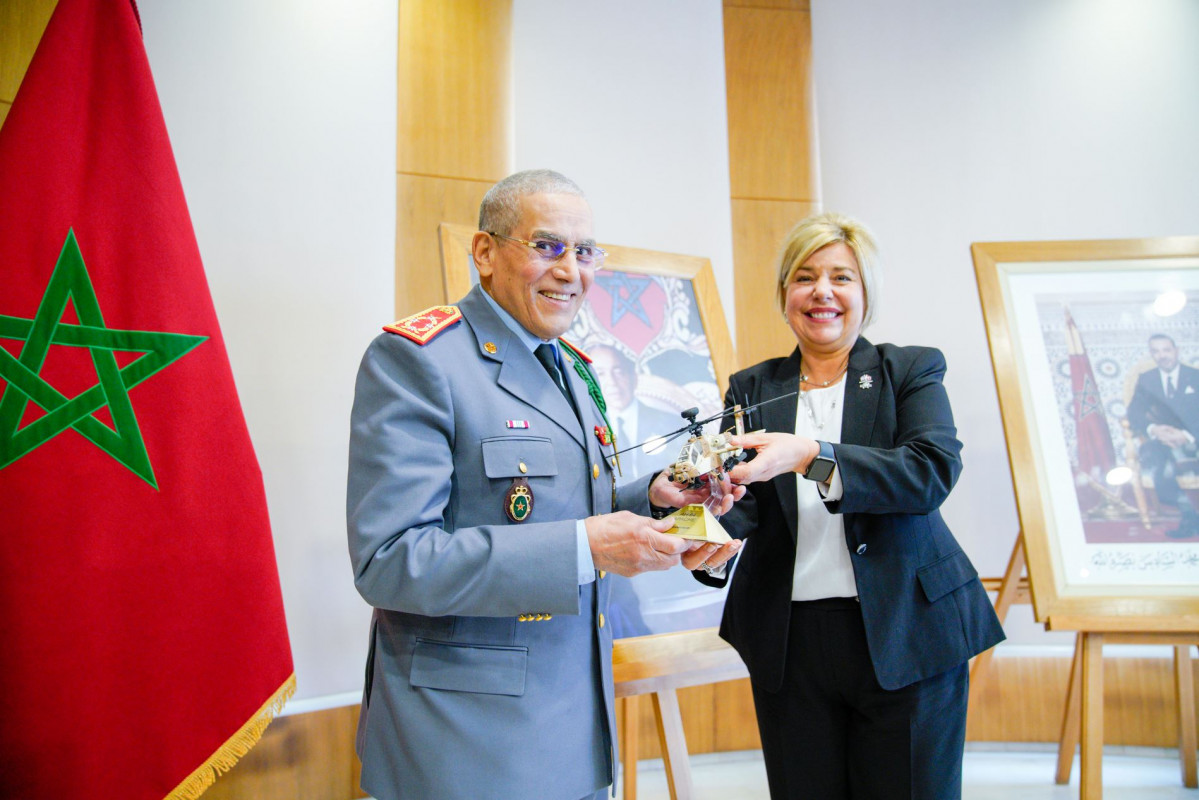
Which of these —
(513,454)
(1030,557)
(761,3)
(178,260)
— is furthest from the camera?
(761,3)

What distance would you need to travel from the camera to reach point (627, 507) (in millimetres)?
1562

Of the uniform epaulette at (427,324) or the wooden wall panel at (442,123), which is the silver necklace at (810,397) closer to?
the uniform epaulette at (427,324)

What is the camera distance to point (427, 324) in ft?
4.40

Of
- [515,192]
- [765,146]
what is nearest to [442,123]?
[765,146]

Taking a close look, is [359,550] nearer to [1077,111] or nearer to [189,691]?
[189,691]

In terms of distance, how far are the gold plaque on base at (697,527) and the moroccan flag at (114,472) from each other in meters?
1.16

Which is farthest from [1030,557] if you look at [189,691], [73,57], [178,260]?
[73,57]

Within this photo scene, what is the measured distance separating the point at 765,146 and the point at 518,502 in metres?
2.86

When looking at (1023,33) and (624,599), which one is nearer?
(624,599)

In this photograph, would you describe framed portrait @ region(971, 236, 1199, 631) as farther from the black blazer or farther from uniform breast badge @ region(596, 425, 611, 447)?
uniform breast badge @ region(596, 425, 611, 447)

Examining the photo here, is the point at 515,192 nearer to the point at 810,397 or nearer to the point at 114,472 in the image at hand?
the point at 810,397

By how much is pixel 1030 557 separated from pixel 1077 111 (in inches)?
→ 95.9

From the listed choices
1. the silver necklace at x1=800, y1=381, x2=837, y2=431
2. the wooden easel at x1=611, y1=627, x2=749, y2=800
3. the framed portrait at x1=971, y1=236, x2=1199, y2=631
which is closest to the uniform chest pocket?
the silver necklace at x1=800, y1=381, x2=837, y2=431

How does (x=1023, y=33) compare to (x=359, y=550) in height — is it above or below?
above
